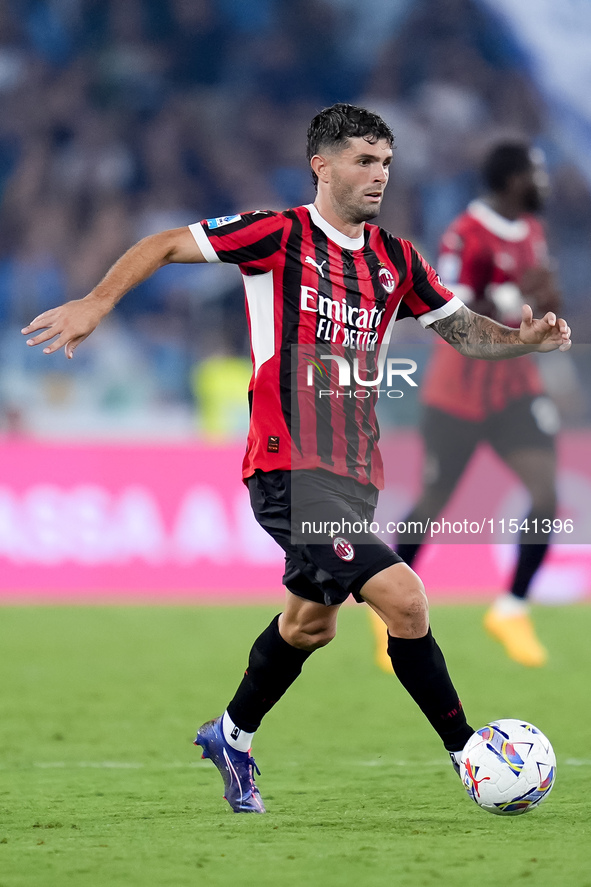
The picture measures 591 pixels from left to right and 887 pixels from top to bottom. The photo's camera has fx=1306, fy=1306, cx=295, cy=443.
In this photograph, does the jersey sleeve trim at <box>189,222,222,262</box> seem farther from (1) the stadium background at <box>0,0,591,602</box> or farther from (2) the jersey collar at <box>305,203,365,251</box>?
(1) the stadium background at <box>0,0,591,602</box>

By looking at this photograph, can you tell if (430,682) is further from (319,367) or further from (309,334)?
(309,334)

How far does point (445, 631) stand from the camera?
8.63 m

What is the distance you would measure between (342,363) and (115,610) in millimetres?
6038

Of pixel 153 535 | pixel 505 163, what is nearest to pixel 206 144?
pixel 153 535

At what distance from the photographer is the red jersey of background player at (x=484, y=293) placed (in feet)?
22.1

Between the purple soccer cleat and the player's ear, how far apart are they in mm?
1757

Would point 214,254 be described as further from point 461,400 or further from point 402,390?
point 402,390

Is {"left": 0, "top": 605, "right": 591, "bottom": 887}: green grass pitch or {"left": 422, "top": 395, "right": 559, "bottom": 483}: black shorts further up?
{"left": 422, "top": 395, "right": 559, "bottom": 483}: black shorts

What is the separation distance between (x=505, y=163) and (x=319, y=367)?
343 centimetres

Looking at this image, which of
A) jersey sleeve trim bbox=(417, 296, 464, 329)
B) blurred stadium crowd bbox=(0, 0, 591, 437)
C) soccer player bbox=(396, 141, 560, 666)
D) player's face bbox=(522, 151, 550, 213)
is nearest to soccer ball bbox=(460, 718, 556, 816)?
jersey sleeve trim bbox=(417, 296, 464, 329)

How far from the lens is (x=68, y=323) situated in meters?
3.59

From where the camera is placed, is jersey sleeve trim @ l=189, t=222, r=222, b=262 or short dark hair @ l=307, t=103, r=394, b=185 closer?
jersey sleeve trim @ l=189, t=222, r=222, b=262

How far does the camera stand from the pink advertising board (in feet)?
32.7

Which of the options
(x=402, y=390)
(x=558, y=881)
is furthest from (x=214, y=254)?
(x=402, y=390)
